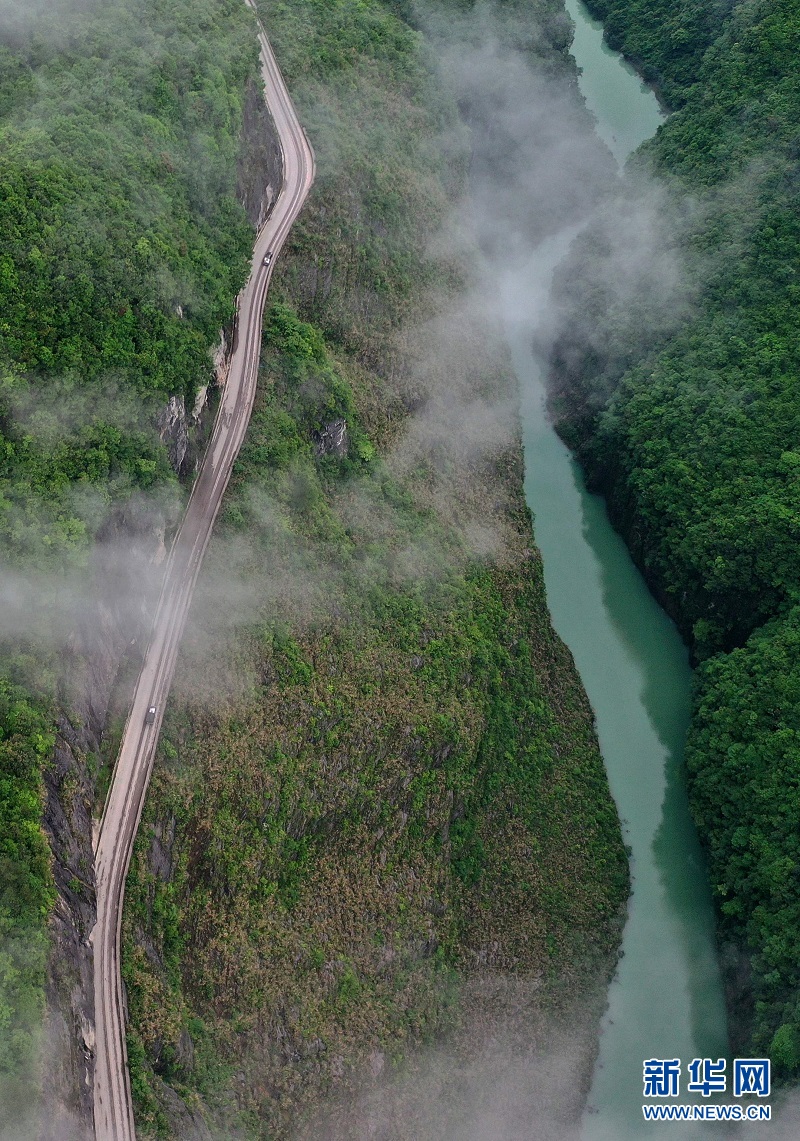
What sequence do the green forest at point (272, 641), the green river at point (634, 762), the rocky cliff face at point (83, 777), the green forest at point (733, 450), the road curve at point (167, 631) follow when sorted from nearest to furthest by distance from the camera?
1. the rocky cliff face at point (83, 777)
2. the road curve at point (167, 631)
3. the green forest at point (272, 641)
4. the green river at point (634, 762)
5. the green forest at point (733, 450)

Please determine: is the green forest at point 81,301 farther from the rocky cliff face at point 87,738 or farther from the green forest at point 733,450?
the green forest at point 733,450

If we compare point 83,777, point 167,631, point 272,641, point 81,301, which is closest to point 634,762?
point 272,641

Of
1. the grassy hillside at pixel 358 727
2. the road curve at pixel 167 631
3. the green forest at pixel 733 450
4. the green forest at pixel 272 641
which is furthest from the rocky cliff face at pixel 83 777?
the green forest at pixel 733 450

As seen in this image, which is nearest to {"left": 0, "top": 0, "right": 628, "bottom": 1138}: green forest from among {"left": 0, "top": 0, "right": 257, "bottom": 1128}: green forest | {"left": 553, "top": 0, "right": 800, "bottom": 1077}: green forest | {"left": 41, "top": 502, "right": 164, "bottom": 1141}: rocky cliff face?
{"left": 0, "top": 0, "right": 257, "bottom": 1128}: green forest

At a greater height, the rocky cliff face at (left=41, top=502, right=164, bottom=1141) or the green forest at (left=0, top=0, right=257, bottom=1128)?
the green forest at (left=0, top=0, right=257, bottom=1128)

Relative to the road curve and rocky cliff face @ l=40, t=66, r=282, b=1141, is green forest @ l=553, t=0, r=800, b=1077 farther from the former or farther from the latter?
rocky cliff face @ l=40, t=66, r=282, b=1141

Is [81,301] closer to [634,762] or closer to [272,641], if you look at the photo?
[272,641]
